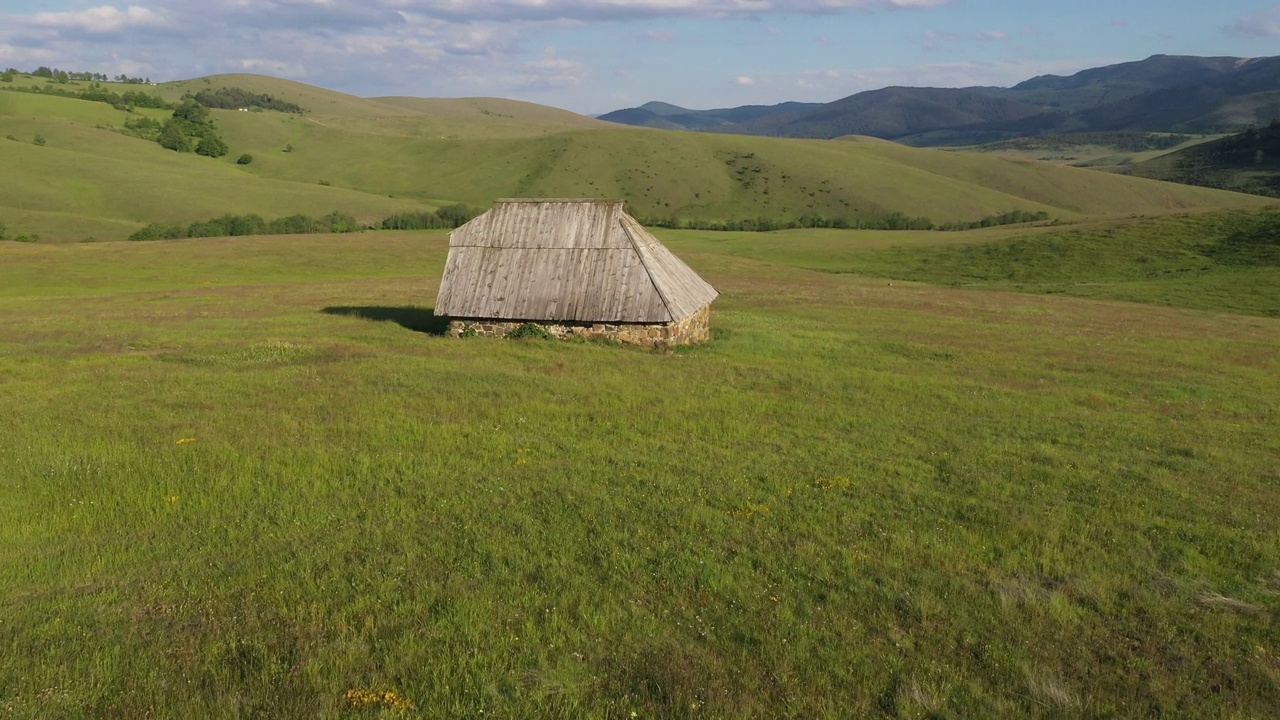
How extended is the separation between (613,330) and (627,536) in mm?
16362

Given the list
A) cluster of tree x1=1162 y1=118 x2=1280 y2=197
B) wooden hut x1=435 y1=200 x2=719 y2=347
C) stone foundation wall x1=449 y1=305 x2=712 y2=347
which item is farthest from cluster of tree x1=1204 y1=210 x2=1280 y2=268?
cluster of tree x1=1162 y1=118 x2=1280 y2=197

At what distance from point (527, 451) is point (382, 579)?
5.14 metres

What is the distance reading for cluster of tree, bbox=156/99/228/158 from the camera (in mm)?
140000

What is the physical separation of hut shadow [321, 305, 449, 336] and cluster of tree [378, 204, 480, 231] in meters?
60.6

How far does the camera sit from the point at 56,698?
616 centimetres

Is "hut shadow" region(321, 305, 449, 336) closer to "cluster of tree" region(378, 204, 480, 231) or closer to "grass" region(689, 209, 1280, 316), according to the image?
"grass" region(689, 209, 1280, 316)

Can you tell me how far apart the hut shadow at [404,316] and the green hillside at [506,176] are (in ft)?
216

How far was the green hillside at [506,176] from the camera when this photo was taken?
100125 millimetres

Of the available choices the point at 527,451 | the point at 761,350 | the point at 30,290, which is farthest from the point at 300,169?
the point at 527,451

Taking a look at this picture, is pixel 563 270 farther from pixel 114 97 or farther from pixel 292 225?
pixel 114 97

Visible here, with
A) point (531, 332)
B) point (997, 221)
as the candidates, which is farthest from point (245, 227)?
point (997, 221)

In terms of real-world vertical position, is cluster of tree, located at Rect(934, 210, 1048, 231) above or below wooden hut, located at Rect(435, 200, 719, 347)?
above

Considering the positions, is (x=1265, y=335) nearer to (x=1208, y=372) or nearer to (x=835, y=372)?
(x=1208, y=372)

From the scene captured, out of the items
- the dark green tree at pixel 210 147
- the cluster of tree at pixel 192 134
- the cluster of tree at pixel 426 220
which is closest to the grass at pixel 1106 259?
the cluster of tree at pixel 426 220
